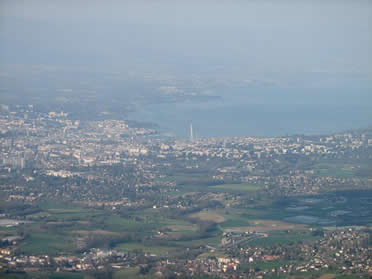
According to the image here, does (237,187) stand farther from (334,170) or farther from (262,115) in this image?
(262,115)

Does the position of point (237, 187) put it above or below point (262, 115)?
below

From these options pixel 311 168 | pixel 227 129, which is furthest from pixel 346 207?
pixel 227 129

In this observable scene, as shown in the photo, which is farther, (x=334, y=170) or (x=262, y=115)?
(x=262, y=115)

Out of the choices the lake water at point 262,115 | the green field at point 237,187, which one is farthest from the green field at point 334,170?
the lake water at point 262,115

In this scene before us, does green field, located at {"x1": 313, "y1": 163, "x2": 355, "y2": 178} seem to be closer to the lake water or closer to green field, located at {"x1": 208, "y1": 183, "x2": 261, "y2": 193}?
green field, located at {"x1": 208, "y1": 183, "x2": 261, "y2": 193}

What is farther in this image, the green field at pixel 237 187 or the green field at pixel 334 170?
the green field at pixel 334 170

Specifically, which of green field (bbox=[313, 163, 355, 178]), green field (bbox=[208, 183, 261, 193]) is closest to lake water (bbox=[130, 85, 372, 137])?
green field (bbox=[313, 163, 355, 178])

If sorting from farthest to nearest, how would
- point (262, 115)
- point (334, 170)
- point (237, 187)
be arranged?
point (262, 115)
point (334, 170)
point (237, 187)

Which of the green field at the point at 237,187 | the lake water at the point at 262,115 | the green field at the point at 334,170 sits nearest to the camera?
the green field at the point at 237,187

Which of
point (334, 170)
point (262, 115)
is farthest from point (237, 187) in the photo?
point (262, 115)

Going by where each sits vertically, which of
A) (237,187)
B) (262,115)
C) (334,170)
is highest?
(262,115)

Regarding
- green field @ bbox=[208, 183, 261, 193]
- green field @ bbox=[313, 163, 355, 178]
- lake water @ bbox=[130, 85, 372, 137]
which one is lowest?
green field @ bbox=[208, 183, 261, 193]

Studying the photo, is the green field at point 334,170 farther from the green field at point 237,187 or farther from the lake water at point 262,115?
the lake water at point 262,115
